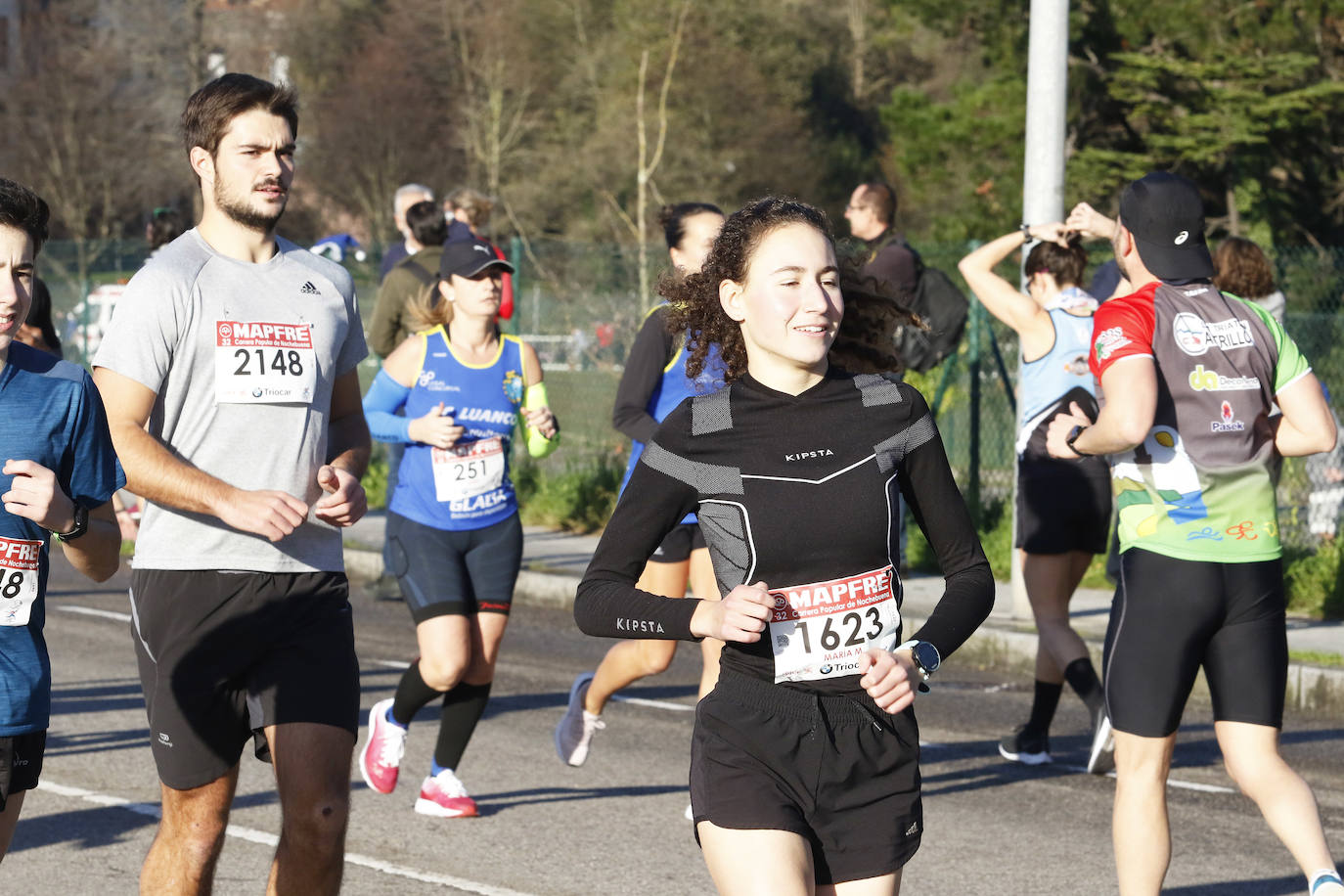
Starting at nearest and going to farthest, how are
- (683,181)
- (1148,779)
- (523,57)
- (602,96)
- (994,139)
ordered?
1. (1148,779)
2. (994,139)
3. (683,181)
4. (602,96)
5. (523,57)

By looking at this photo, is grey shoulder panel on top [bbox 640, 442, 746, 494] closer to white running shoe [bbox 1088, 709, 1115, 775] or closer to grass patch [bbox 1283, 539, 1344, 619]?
white running shoe [bbox 1088, 709, 1115, 775]

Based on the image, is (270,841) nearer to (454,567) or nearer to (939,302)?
(454,567)

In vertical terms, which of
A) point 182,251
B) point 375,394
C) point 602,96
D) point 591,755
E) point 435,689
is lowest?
point 591,755

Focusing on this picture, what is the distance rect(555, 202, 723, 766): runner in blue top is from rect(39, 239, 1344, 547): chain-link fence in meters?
5.93

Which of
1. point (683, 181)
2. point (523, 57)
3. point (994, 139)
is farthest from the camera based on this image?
point (523, 57)

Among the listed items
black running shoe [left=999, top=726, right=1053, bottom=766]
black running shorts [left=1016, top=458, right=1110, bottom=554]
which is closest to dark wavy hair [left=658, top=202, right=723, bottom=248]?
black running shorts [left=1016, top=458, right=1110, bottom=554]

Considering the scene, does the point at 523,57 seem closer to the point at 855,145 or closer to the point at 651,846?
the point at 855,145

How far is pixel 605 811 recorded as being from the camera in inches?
253

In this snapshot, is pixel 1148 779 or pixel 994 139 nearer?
pixel 1148 779

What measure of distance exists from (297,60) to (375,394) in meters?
50.3

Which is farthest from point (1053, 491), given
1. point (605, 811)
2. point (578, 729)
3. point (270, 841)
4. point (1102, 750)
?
point (270, 841)

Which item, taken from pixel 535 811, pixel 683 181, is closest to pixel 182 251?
pixel 535 811

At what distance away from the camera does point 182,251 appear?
422 centimetres

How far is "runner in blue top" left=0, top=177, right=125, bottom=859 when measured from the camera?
353 centimetres
